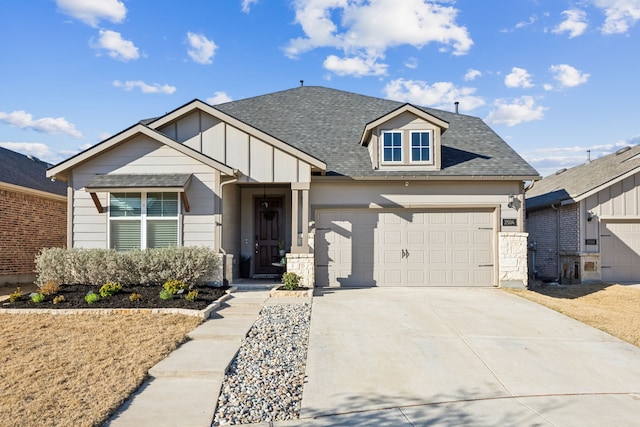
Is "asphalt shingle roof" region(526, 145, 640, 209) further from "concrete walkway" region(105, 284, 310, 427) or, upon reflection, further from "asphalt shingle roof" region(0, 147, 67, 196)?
"asphalt shingle roof" region(0, 147, 67, 196)

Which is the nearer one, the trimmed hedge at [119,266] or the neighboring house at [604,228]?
the trimmed hedge at [119,266]

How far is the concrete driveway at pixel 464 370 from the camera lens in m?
4.07

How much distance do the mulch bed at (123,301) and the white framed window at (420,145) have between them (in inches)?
256

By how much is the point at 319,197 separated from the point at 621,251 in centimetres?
999

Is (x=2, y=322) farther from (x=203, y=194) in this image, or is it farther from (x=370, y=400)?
(x=370, y=400)

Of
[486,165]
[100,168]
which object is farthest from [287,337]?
Answer: [486,165]

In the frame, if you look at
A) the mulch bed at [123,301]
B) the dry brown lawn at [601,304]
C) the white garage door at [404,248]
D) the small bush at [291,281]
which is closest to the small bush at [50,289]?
the mulch bed at [123,301]

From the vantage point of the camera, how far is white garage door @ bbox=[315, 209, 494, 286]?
11.7m

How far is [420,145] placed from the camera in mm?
11977

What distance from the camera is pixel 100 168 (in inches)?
404

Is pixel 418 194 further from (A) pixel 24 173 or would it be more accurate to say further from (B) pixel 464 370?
(A) pixel 24 173

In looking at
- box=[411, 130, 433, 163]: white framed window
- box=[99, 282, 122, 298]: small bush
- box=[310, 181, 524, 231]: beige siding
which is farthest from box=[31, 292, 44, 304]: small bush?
box=[411, 130, 433, 163]: white framed window

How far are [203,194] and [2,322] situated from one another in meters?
4.62

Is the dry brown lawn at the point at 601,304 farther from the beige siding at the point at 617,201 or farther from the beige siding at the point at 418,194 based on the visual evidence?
the beige siding at the point at 617,201
